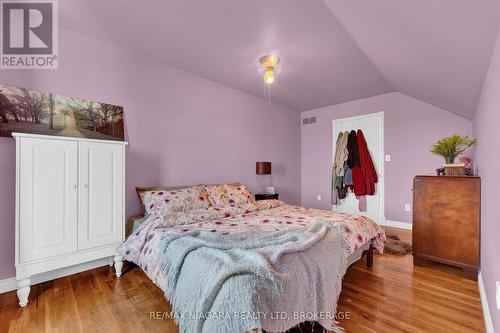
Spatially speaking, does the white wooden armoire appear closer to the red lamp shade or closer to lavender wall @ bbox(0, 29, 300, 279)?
lavender wall @ bbox(0, 29, 300, 279)

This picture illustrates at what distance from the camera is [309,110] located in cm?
520

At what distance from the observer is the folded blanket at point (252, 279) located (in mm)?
1123

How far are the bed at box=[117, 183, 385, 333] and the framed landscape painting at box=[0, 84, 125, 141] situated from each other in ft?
4.18

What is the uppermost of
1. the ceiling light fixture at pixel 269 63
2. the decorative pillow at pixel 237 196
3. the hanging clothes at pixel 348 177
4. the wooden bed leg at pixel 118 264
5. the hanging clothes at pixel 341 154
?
the ceiling light fixture at pixel 269 63

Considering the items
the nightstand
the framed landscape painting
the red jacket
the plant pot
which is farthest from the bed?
the red jacket

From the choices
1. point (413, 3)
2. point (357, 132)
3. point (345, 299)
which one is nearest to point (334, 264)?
point (345, 299)

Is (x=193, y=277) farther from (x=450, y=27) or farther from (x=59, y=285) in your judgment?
(x=450, y=27)

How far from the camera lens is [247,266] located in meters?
1.20

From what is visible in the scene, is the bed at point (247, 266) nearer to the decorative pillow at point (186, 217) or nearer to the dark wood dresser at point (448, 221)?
the decorative pillow at point (186, 217)

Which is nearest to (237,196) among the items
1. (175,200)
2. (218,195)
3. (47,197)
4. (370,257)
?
(218,195)

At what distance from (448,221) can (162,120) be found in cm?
347

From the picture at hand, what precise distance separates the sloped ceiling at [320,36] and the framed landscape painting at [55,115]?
2.54 ft

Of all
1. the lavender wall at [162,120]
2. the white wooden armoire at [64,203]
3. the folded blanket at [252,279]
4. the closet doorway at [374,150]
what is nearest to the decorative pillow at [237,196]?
the lavender wall at [162,120]

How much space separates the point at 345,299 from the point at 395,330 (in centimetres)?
41
